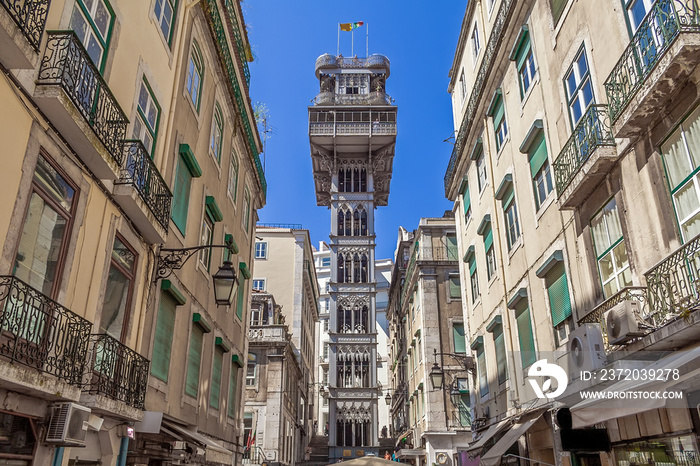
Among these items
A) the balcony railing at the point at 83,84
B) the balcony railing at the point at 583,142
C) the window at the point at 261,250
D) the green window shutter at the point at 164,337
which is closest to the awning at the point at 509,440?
the balcony railing at the point at 583,142

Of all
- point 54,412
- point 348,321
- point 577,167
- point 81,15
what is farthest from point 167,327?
point 348,321

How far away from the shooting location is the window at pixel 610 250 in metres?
8.90

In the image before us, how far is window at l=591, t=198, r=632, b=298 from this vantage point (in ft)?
29.2

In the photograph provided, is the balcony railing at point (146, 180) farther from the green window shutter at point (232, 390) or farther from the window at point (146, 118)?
the green window shutter at point (232, 390)

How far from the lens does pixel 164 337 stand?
11.2 meters

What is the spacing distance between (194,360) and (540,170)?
9.25 meters

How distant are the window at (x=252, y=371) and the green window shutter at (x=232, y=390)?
12.6m

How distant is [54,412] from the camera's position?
6.54 meters

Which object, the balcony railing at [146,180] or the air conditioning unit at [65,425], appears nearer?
the air conditioning unit at [65,425]

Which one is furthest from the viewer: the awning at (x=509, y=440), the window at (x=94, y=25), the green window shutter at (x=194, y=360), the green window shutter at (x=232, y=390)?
the green window shutter at (x=232, y=390)

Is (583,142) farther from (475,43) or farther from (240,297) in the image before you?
(240,297)

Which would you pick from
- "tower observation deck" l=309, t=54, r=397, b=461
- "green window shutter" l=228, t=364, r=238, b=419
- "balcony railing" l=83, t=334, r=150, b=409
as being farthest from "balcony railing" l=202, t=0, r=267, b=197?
"tower observation deck" l=309, t=54, r=397, b=461

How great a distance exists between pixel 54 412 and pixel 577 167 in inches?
337

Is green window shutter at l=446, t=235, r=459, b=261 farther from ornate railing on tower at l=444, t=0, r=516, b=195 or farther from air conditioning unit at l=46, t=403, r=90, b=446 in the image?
air conditioning unit at l=46, t=403, r=90, b=446
